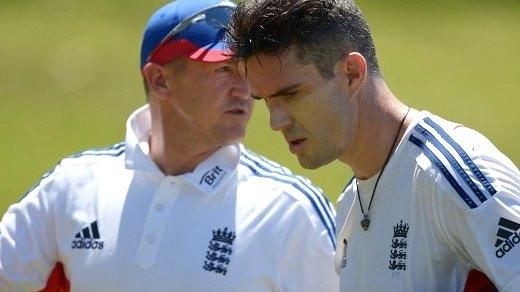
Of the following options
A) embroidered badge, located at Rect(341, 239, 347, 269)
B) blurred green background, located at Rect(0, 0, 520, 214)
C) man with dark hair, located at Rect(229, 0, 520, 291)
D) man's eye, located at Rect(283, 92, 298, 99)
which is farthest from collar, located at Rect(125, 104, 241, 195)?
blurred green background, located at Rect(0, 0, 520, 214)

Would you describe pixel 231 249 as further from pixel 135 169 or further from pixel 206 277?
pixel 135 169

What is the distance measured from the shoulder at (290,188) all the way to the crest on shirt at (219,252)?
0.59 ft

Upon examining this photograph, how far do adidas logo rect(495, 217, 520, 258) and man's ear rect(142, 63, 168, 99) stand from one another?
1635mm

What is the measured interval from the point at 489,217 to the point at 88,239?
1526 millimetres

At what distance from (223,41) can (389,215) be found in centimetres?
117

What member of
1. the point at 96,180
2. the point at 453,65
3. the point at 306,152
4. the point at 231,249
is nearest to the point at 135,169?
the point at 96,180

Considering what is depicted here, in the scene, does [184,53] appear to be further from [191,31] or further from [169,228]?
[169,228]

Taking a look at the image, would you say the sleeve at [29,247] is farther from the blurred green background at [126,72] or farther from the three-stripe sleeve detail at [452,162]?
the blurred green background at [126,72]

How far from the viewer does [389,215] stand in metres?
3.08

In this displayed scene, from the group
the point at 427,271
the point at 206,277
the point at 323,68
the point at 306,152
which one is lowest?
the point at 206,277

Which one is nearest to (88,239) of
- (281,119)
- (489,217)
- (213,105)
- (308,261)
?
(213,105)

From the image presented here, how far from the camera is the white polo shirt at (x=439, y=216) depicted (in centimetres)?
283

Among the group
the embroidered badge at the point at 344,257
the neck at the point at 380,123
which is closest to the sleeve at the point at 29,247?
the embroidered badge at the point at 344,257

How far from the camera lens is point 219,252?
3.89m
